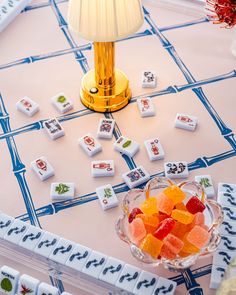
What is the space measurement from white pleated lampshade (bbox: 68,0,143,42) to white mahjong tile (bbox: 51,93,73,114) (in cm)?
20


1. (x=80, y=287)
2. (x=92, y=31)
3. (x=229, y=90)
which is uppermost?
(x=92, y=31)

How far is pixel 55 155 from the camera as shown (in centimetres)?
129

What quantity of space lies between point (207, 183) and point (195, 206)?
0.14m

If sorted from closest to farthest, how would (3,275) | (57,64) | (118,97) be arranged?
(3,275) < (118,97) < (57,64)

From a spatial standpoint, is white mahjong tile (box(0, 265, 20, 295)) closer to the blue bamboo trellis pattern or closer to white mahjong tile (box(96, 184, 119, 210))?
the blue bamboo trellis pattern

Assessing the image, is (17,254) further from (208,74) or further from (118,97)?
(208,74)

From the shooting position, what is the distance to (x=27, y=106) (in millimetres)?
1366

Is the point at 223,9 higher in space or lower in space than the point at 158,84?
higher

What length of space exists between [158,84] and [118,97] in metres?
0.12

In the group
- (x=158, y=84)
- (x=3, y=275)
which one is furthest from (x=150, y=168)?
(x=3, y=275)

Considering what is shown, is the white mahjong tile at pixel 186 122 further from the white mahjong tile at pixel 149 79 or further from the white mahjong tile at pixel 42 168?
the white mahjong tile at pixel 42 168

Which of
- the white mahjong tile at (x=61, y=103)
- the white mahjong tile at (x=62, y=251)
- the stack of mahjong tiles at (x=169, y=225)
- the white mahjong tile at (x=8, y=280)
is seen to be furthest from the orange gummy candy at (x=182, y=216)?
the white mahjong tile at (x=61, y=103)

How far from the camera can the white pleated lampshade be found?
121 centimetres

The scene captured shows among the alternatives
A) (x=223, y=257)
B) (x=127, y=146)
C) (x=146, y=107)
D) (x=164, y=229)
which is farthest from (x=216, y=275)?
(x=146, y=107)
